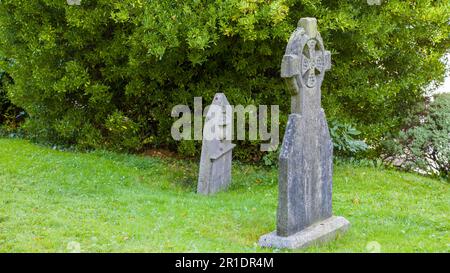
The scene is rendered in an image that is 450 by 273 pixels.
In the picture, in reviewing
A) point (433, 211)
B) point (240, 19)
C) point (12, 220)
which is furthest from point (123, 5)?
point (433, 211)

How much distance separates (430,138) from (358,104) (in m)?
1.65

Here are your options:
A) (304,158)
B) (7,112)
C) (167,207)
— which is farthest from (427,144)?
(7,112)

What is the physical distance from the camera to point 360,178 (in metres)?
11.4

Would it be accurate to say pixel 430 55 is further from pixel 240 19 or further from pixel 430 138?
pixel 240 19

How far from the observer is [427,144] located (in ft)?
43.8

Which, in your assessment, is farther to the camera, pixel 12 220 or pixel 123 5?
pixel 123 5

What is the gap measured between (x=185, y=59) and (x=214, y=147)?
242cm

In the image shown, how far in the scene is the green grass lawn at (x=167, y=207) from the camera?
723 centimetres

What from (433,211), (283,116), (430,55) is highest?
(430,55)

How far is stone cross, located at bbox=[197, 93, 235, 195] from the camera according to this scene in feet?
33.7

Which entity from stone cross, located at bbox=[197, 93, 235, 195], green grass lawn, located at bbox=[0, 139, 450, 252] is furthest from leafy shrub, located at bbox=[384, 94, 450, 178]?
stone cross, located at bbox=[197, 93, 235, 195]

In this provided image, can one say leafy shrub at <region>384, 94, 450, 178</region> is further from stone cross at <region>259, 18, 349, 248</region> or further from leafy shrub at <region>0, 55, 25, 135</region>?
leafy shrub at <region>0, 55, 25, 135</region>

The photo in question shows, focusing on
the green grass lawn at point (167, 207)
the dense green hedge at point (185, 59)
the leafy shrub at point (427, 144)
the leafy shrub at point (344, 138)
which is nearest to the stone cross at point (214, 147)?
the green grass lawn at point (167, 207)

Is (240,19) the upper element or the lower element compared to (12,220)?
upper
